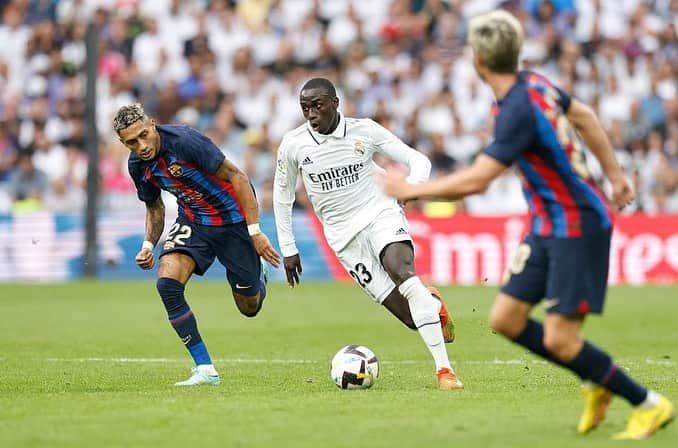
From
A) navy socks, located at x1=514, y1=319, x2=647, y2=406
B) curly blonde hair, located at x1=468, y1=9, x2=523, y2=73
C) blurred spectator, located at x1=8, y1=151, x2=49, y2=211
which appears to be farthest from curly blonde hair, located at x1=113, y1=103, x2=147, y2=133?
blurred spectator, located at x1=8, y1=151, x2=49, y2=211

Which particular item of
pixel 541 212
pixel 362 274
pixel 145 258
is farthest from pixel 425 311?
pixel 541 212

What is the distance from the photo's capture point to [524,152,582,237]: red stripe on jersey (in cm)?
732

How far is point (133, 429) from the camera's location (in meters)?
7.73

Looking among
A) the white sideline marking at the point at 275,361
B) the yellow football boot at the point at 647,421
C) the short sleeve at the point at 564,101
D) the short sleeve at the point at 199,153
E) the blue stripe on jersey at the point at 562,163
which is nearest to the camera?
the yellow football boot at the point at 647,421

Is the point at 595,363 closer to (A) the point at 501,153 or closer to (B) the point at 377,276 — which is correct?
(A) the point at 501,153

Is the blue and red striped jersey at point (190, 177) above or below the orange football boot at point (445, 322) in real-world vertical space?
above

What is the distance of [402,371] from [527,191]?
4.40 meters

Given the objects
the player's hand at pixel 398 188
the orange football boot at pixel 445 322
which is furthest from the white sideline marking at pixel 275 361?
the player's hand at pixel 398 188

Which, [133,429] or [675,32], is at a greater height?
[675,32]

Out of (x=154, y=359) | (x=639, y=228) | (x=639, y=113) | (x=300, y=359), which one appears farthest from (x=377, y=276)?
(x=639, y=113)

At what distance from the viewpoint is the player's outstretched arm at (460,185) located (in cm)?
718

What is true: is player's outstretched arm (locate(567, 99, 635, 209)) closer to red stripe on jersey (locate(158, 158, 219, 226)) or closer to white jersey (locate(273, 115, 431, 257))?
white jersey (locate(273, 115, 431, 257))

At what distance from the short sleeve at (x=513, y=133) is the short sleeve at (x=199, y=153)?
3.80 meters

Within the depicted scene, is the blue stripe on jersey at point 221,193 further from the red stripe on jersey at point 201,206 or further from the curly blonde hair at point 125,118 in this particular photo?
the curly blonde hair at point 125,118
